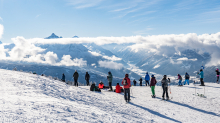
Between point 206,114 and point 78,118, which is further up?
point 78,118

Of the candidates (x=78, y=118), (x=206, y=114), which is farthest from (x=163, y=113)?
(x=78, y=118)

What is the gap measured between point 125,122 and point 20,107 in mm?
5412

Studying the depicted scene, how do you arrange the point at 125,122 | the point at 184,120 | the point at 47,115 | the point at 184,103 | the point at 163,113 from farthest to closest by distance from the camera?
the point at 184,103 → the point at 163,113 → the point at 184,120 → the point at 125,122 → the point at 47,115

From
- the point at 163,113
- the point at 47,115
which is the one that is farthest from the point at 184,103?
the point at 47,115

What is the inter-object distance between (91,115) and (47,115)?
7.38 ft

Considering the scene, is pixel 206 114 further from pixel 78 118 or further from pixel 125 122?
pixel 78 118

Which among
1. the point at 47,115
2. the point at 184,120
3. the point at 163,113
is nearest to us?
the point at 47,115

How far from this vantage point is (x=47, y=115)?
7121 millimetres

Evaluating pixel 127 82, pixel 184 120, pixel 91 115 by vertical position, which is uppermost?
pixel 127 82

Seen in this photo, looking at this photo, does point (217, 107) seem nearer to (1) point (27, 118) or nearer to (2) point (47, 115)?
(2) point (47, 115)

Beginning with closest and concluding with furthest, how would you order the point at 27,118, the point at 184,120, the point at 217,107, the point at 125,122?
the point at 27,118 < the point at 125,122 < the point at 184,120 < the point at 217,107

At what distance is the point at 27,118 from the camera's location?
6547 millimetres

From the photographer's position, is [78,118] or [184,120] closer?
[78,118]

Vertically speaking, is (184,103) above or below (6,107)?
below
